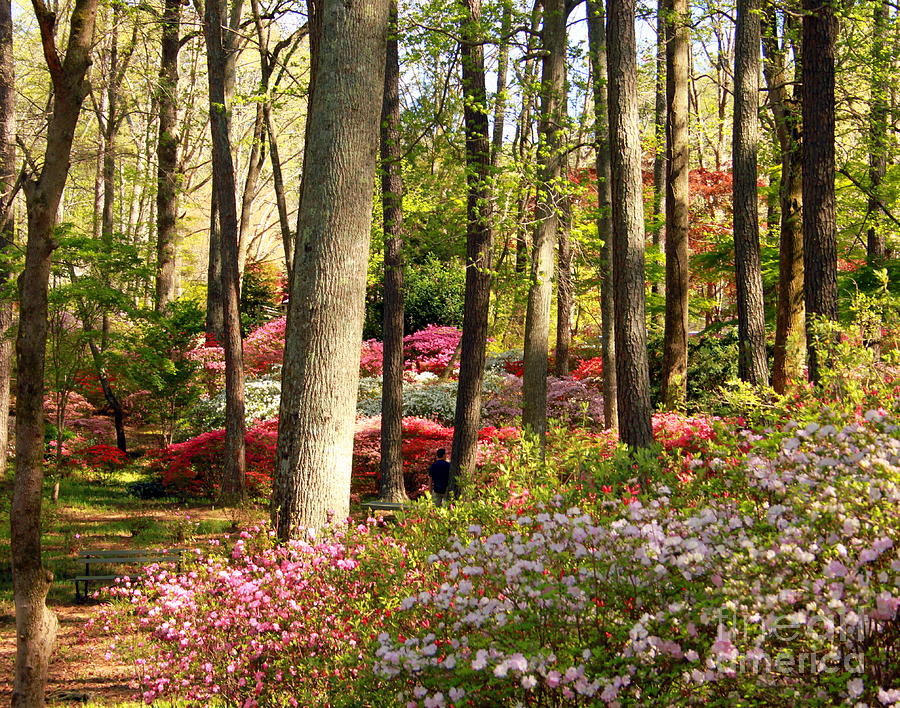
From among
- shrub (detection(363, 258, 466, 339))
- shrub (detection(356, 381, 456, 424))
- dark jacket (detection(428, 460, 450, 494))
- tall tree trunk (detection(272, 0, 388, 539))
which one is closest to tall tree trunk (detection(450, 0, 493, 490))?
dark jacket (detection(428, 460, 450, 494))

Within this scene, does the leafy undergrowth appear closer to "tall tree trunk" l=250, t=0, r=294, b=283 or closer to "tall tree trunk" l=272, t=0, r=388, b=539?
"tall tree trunk" l=272, t=0, r=388, b=539

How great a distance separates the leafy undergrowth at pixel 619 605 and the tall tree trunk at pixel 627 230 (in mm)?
3597

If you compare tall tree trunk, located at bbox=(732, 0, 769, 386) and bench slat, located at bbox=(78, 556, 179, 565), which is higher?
tall tree trunk, located at bbox=(732, 0, 769, 386)

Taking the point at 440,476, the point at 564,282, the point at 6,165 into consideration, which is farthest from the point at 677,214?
the point at 6,165

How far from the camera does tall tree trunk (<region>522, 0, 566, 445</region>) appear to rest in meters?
10.1

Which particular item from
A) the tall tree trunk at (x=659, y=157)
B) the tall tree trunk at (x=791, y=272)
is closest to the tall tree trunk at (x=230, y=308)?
the tall tree trunk at (x=791, y=272)

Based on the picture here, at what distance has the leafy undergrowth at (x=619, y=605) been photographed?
8.01 ft

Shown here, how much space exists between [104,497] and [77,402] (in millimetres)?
3755

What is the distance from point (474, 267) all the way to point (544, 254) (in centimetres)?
119

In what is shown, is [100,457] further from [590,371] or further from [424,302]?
[590,371]

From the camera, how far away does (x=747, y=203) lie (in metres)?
10.5

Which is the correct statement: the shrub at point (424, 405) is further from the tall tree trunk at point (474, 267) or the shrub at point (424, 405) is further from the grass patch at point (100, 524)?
the tall tree trunk at point (474, 267)

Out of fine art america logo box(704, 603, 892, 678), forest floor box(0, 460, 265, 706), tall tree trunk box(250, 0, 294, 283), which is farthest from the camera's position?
tall tree trunk box(250, 0, 294, 283)

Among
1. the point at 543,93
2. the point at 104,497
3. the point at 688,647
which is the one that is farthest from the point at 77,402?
the point at 688,647
